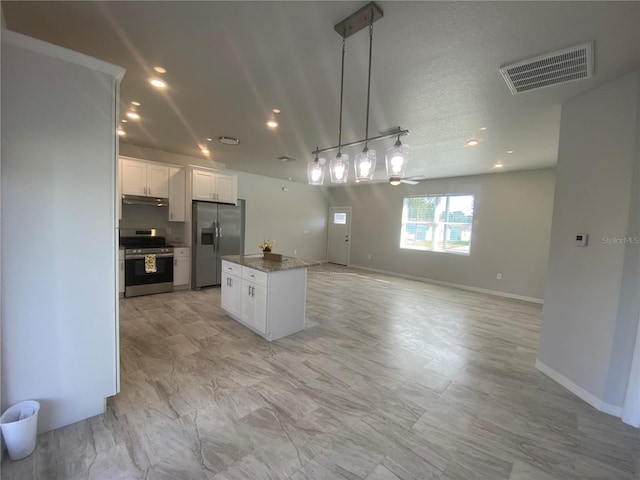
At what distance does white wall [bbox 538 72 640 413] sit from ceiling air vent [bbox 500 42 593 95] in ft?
1.57

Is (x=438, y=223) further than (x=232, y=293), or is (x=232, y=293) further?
(x=438, y=223)

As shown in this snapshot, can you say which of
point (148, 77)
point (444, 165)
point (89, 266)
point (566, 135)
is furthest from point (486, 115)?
point (89, 266)

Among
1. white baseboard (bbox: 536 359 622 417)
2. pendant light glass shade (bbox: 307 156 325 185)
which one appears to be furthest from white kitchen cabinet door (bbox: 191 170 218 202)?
white baseboard (bbox: 536 359 622 417)

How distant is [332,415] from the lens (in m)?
2.03

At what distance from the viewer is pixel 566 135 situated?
2643 mm

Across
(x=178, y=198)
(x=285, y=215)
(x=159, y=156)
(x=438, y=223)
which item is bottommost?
(x=438, y=223)

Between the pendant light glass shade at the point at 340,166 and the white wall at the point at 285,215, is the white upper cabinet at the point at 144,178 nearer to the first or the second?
the white wall at the point at 285,215

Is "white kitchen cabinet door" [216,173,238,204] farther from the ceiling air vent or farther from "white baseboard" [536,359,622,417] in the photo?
"white baseboard" [536,359,622,417]

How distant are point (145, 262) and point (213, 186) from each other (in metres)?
1.91

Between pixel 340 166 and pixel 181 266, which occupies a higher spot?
pixel 340 166

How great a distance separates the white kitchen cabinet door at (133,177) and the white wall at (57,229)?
11.0 ft

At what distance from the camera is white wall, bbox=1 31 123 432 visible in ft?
5.24

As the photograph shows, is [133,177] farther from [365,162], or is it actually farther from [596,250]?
[596,250]

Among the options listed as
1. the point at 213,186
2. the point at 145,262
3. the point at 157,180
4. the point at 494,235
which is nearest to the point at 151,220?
the point at 157,180
